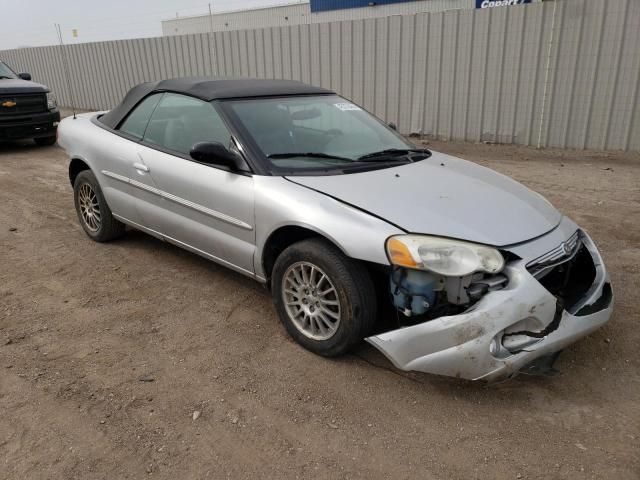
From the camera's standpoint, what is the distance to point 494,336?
2.69m

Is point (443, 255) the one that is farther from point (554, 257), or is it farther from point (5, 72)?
point (5, 72)

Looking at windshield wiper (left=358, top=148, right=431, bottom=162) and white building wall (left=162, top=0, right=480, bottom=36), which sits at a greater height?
white building wall (left=162, top=0, right=480, bottom=36)

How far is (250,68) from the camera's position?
13.5 m

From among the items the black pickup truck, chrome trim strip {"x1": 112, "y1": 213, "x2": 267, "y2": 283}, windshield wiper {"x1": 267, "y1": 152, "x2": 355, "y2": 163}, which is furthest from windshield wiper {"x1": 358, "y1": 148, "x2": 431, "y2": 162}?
the black pickup truck

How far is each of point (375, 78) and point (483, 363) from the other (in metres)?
9.50

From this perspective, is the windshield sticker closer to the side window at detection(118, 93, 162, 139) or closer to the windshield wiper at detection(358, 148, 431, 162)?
the windshield wiper at detection(358, 148, 431, 162)

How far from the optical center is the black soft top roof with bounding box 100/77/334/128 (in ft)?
13.5

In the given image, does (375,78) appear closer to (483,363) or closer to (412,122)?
(412,122)

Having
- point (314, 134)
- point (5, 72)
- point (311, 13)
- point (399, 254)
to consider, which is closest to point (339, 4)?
point (311, 13)

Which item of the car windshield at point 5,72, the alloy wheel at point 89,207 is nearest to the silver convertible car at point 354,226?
the alloy wheel at point 89,207

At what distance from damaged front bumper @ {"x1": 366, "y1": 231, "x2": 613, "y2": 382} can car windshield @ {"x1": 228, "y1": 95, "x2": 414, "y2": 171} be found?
1.35 metres

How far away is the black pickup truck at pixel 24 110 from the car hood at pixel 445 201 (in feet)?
29.8

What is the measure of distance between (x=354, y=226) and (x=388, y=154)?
118 cm

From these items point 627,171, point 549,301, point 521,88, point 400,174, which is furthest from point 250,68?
point 549,301
